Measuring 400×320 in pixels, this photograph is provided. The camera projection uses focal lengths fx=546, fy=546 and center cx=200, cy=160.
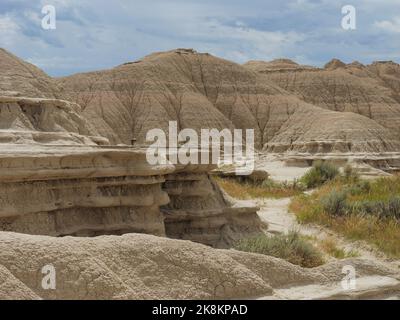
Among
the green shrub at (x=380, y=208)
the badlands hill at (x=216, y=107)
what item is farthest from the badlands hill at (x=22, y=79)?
the badlands hill at (x=216, y=107)

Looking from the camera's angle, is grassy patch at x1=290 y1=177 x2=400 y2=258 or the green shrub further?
the green shrub

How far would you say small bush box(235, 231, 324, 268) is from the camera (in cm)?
772

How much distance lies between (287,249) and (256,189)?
9099 mm

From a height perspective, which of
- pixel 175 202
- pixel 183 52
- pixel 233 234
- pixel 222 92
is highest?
pixel 183 52

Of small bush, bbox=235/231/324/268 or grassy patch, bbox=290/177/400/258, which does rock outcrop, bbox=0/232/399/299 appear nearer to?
small bush, bbox=235/231/324/268

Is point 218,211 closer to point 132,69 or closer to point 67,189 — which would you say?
point 67,189

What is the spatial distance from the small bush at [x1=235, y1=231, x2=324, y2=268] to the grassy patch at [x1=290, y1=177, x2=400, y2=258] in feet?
4.96

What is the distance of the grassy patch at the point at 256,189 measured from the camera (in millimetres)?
15641

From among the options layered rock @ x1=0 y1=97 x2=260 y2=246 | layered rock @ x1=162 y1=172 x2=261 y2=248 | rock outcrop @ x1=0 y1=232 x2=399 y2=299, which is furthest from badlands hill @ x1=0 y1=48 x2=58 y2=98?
rock outcrop @ x1=0 y1=232 x2=399 y2=299

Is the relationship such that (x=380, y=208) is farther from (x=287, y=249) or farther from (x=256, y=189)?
(x=256, y=189)

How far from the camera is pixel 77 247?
4.66m

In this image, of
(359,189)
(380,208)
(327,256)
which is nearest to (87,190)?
(327,256)
